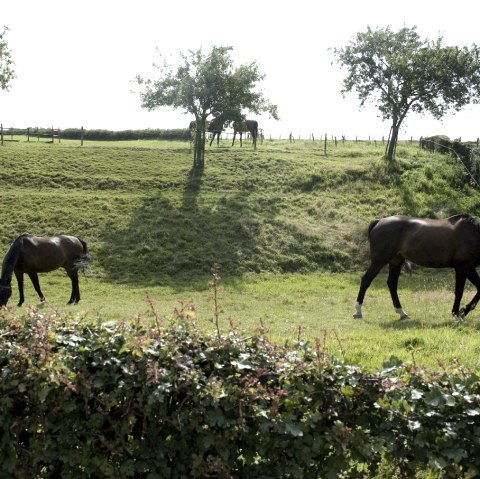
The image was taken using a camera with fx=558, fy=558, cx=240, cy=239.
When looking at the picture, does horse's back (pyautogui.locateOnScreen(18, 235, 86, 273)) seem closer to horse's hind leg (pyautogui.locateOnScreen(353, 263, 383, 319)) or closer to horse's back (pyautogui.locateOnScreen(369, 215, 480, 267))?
horse's hind leg (pyautogui.locateOnScreen(353, 263, 383, 319))

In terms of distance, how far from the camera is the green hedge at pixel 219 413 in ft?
14.1

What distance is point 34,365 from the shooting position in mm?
4691

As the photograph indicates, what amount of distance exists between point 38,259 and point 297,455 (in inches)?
660


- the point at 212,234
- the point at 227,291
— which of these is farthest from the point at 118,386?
the point at 212,234

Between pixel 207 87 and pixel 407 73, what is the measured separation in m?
15.1

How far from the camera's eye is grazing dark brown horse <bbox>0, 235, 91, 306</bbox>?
18359 millimetres

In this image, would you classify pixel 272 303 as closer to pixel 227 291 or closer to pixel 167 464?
pixel 227 291

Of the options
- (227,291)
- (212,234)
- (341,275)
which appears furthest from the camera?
(212,234)

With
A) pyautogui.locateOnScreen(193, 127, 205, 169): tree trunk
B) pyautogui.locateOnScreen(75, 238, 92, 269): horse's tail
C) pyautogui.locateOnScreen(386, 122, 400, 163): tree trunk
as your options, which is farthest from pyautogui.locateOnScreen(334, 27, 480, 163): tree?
pyautogui.locateOnScreen(75, 238, 92, 269): horse's tail

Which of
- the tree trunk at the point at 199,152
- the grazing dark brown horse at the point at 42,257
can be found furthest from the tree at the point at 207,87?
the grazing dark brown horse at the point at 42,257

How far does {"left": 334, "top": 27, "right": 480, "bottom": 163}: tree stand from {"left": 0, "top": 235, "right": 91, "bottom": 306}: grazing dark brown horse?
2892cm

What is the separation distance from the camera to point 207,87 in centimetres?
3881

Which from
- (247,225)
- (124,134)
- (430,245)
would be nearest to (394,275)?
(430,245)

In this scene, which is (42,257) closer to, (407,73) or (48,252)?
(48,252)
